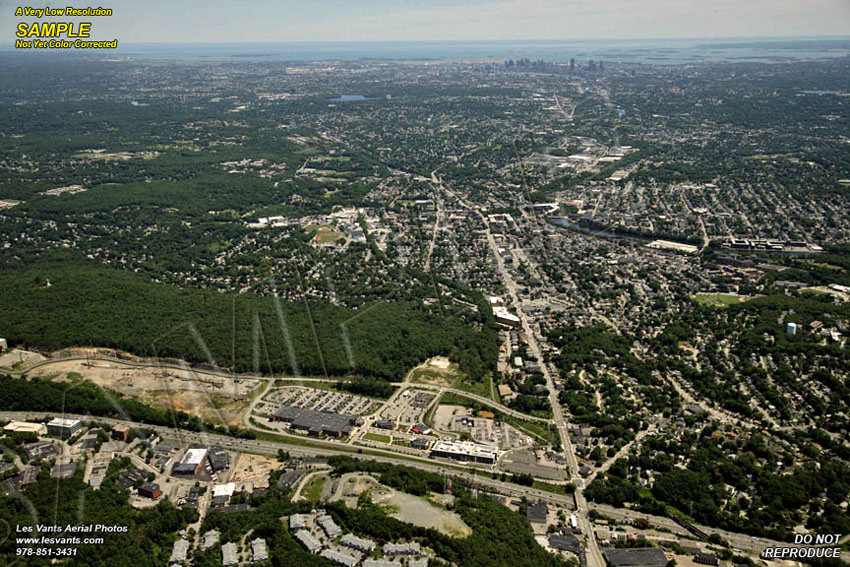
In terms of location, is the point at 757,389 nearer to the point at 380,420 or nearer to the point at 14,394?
the point at 380,420

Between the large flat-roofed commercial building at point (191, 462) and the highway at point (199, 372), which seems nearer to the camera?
the large flat-roofed commercial building at point (191, 462)

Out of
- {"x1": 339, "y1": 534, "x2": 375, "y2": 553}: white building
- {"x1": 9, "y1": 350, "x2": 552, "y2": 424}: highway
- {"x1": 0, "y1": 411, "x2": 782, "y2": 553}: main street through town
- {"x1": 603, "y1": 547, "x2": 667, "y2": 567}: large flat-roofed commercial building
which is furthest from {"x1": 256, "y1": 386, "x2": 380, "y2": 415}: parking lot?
{"x1": 603, "y1": 547, "x2": 667, "y2": 567}: large flat-roofed commercial building

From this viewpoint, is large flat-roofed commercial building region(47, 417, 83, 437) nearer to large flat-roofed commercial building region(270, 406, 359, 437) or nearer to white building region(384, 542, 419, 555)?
large flat-roofed commercial building region(270, 406, 359, 437)

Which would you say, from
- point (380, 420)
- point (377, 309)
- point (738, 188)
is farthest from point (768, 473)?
point (738, 188)

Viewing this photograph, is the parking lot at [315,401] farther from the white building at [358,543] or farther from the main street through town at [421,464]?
the white building at [358,543]

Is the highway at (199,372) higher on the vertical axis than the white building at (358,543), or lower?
higher

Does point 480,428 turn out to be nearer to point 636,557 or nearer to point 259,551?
point 636,557

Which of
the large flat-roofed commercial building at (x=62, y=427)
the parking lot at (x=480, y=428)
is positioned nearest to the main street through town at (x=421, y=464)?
the large flat-roofed commercial building at (x=62, y=427)
